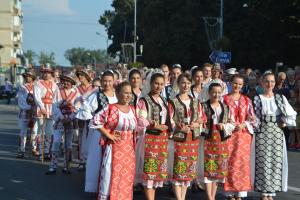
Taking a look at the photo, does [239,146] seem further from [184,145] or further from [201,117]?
[184,145]

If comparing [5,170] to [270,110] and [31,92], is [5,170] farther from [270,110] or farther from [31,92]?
[270,110]

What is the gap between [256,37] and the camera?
1684 inches

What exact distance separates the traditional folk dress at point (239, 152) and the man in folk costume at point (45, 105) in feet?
18.3

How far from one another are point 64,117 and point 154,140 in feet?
12.9

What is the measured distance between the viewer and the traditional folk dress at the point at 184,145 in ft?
28.0

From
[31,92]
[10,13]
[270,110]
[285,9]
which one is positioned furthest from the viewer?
[10,13]

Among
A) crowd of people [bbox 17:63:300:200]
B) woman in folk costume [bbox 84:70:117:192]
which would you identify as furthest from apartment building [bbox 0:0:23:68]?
crowd of people [bbox 17:63:300:200]

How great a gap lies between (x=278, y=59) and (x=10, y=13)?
71.7m

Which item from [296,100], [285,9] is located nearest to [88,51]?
[285,9]

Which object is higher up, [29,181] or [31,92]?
[31,92]

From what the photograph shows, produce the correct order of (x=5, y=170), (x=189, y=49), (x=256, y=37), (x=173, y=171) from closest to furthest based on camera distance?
(x=173, y=171) → (x=5, y=170) → (x=256, y=37) → (x=189, y=49)

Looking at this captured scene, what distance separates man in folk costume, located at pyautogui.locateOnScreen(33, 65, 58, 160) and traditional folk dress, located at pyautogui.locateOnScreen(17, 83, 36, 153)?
55cm

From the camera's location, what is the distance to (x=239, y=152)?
Result: 9023 mm

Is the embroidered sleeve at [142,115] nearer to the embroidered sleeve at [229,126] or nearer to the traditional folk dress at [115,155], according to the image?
the traditional folk dress at [115,155]
